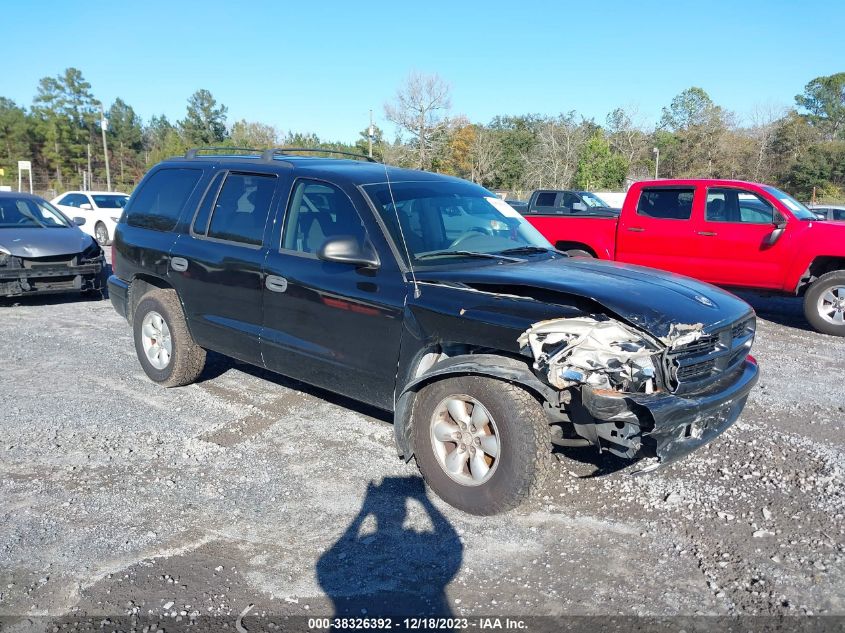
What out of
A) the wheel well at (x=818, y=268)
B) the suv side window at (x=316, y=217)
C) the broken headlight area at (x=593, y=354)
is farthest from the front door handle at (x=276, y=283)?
the wheel well at (x=818, y=268)

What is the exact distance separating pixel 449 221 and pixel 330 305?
39.7 inches

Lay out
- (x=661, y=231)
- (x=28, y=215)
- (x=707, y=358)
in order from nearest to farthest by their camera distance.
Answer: (x=707, y=358) → (x=661, y=231) → (x=28, y=215)

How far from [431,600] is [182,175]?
4.25 meters

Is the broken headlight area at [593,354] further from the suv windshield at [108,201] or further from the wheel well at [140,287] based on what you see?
the suv windshield at [108,201]

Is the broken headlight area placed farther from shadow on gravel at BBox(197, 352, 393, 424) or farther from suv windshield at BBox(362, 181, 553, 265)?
shadow on gravel at BBox(197, 352, 393, 424)

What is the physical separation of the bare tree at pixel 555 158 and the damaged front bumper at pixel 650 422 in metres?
43.1

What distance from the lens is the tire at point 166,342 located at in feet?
18.5

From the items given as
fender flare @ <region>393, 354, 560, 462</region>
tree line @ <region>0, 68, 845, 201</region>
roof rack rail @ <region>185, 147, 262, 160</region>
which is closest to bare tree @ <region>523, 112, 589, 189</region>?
tree line @ <region>0, 68, 845, 201</region>

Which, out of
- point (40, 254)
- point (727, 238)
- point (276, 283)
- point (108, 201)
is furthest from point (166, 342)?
point (108, 201)

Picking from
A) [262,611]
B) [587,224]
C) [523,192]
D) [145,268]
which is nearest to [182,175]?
[145,268]

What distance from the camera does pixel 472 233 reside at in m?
4.67

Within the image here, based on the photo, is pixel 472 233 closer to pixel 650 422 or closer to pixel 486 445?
pixel 486 445

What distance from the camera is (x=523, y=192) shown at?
47750 mm

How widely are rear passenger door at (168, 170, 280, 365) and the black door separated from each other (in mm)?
180
